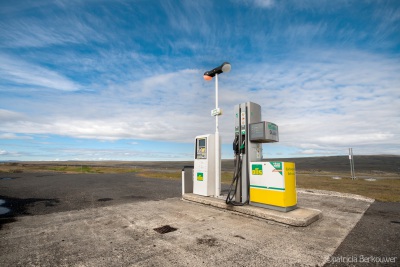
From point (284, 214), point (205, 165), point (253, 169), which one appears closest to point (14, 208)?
point (205, 165)

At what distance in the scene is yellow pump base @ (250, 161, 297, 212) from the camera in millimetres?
5957

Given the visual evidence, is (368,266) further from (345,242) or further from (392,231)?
(392,231)

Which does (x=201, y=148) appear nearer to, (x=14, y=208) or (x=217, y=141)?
(x=217, y=141)

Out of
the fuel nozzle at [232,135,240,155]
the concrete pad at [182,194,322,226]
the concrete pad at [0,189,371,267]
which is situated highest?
the fuel nozzle at [232,135,240,155]

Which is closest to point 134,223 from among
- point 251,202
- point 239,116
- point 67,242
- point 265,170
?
point 67,242

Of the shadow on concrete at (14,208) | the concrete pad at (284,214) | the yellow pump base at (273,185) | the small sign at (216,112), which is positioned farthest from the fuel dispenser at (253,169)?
the shadow on concrete at (14,208)

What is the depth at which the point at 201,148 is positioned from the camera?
853 centimetres

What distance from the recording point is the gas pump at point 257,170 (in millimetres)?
6039

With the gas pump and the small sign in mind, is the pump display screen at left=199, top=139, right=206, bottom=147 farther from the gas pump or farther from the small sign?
the gas pump

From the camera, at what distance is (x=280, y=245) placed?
4180 millimetres

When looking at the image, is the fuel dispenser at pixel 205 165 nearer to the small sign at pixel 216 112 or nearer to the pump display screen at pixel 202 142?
the pump display screen at pixel 202 142

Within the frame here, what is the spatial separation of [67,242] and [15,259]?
85 centimetres

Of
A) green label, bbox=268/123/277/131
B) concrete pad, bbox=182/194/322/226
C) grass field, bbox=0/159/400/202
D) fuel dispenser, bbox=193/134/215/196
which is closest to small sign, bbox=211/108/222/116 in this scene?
fuel dispenser, bbox=193/134/215/196

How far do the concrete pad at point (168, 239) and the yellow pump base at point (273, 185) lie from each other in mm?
673
